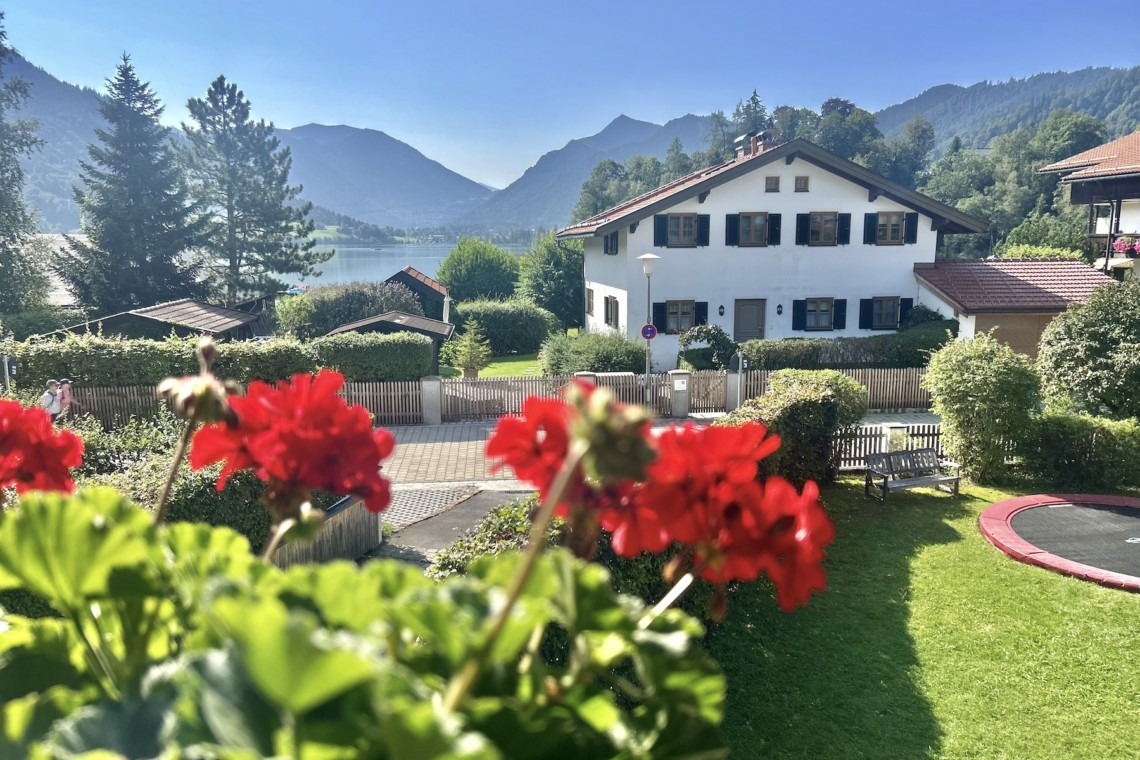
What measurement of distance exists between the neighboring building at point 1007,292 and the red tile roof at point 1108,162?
336 cm

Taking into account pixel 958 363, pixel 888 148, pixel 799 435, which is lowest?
Answer: pixel 799 435

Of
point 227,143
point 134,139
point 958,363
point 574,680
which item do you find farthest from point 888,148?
point 574,680

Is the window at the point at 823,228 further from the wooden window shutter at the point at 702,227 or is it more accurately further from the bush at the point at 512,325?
the bush at the point at 512,325

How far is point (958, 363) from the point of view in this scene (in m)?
13.6

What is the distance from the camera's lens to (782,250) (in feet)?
83.4

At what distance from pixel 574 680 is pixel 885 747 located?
19.3 ft

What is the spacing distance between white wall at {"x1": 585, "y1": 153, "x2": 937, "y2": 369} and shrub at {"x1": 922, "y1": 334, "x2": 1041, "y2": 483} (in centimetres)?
1134

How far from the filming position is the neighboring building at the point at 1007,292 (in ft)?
77.2

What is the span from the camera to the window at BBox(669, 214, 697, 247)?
24812 millimetres

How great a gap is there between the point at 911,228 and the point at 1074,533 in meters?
17.4

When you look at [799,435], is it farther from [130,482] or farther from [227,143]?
[227,143]

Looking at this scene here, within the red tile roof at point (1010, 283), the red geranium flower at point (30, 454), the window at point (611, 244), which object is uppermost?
the window at point (611, 244)

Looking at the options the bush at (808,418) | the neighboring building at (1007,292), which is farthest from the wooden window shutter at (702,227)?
the bush at (808,418)

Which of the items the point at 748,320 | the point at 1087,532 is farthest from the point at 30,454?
the point at 748,320
